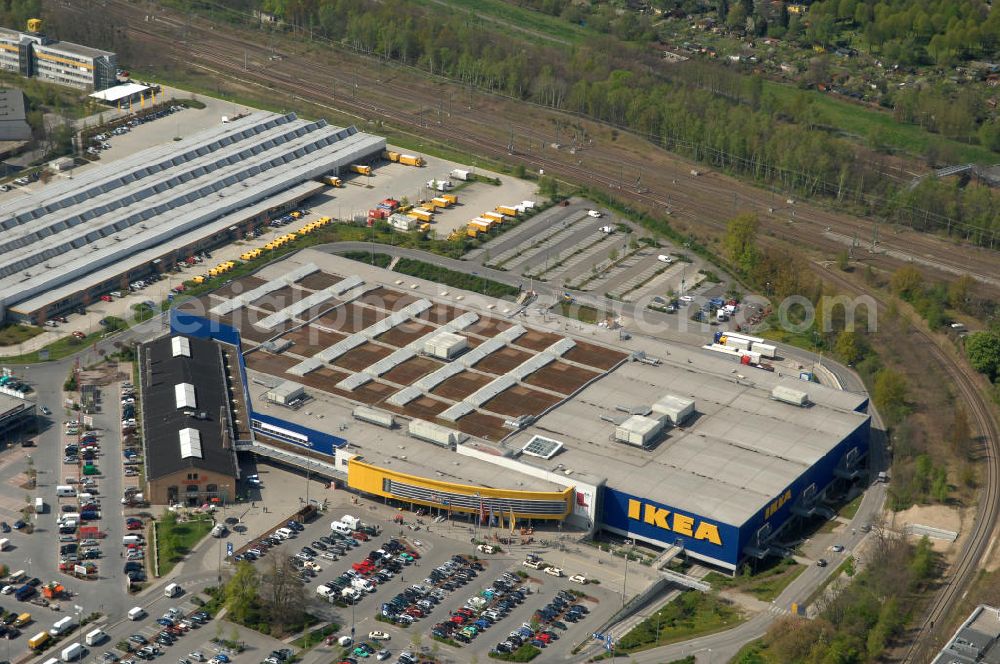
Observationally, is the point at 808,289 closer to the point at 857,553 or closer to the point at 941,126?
the point at 857,553

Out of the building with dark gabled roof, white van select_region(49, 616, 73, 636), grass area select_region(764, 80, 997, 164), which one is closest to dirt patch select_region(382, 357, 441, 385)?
the building with dark gabled roof

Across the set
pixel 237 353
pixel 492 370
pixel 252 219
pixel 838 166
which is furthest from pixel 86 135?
pixel 838 166

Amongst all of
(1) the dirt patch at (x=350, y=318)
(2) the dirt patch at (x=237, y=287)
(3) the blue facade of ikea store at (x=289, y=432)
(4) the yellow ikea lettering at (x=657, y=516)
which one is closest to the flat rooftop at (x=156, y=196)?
(2) the dirt patch at (x=237, y=287)

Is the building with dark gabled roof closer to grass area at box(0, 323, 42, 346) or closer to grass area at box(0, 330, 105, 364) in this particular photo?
grass area at box(0, 330, 105, 364)

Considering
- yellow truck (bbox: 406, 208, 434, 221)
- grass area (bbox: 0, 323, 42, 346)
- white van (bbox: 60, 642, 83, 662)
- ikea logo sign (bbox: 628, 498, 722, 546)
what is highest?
yellow truck (bbox: 406, 208, 434, 221)

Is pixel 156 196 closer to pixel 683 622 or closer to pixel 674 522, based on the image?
pixel 674 522

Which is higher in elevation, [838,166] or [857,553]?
[838,166]

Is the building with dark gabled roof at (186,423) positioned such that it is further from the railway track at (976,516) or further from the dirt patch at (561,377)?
the railway track at (976,516)
